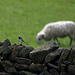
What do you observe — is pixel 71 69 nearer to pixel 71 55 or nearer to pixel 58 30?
pixel 71 55

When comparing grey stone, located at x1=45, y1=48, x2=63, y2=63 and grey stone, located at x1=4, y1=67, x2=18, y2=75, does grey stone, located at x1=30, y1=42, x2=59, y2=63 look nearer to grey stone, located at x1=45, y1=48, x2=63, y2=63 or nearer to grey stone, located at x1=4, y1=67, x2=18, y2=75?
grey stone, located at x1=45, y1=48, x2=63, y2=63

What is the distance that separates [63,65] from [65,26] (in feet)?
36.0

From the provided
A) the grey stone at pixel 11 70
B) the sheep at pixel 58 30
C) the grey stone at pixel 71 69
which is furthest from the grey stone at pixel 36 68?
the sheep at pixel 58 30

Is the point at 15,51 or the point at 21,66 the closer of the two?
the point at 21,66

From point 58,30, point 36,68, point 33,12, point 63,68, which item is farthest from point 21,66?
point 33,12

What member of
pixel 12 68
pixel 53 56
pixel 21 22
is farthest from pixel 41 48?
pixel 21 22

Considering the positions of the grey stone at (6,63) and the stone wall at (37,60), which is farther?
the grey stone at (6,63)

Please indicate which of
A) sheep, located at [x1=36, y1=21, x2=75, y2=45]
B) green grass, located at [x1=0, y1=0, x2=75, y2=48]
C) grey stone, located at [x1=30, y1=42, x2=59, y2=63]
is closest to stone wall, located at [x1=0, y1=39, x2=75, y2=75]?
grey stone, located at [x1=30, y1=42, x2=59, y2=63]

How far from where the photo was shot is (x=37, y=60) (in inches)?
263

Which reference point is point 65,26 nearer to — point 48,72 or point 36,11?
point 48,72

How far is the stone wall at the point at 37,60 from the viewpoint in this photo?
6.44 m

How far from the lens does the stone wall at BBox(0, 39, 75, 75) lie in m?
6.44

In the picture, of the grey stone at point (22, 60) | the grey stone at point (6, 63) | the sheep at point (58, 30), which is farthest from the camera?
the sheep at point (58, 30)

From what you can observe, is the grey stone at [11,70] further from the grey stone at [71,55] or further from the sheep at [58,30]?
the sheep at [58,30]
